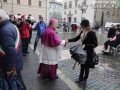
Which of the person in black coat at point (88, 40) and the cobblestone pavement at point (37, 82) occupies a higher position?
the person in black coat at point (88, 40)

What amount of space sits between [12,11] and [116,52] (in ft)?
117

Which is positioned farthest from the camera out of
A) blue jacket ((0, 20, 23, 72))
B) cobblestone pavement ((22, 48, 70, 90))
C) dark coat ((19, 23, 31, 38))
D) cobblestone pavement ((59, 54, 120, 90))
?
dark coat ((19, 23, 31, 38))

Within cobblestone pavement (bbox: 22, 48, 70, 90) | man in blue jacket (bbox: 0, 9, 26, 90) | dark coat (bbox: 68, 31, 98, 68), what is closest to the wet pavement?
cobblestone pavement (bbox: 22, 48, 70, 90)

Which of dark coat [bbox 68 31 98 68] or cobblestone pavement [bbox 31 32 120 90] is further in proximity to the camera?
cobblestone pavement [bbox 31 32 120 90]

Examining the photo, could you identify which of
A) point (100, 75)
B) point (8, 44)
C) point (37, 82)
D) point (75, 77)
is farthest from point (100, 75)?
point (8, 44)

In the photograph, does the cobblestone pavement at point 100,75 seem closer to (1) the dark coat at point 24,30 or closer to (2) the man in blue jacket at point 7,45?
(1) the dark coat at point 24,30

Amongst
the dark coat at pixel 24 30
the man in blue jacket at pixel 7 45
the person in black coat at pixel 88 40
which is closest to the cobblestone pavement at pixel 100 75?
the person in black coat at pixel 88 40

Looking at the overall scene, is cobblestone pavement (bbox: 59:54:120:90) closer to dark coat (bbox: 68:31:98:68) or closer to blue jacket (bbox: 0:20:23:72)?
dark coat (bbox: 68:31:98:68)

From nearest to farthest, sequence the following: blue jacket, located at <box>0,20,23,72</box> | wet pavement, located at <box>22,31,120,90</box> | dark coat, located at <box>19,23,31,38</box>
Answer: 1. blue jacket, located at <box>0,20,23,72</box>
2. wet pavement, located at <box>22,31,120,90</box>
3. dark coat, located at <box>19,23,31,38</box>

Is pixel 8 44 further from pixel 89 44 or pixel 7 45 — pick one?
pixel 89 44

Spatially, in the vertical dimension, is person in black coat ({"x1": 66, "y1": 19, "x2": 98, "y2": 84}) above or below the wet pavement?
above

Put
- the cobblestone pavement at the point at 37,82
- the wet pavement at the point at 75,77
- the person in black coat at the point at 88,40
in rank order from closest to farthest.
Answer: the person in black coat at the point at 88,40 < the cobblestone pavement at the point at 37,82 < the wet pavement at the point at 75,77

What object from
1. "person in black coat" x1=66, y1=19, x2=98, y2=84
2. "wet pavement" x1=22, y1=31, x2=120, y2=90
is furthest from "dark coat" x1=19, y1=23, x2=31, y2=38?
"person in black coat" x1=66, y1=19, x2=98, y2=84

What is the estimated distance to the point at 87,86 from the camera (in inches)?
166
